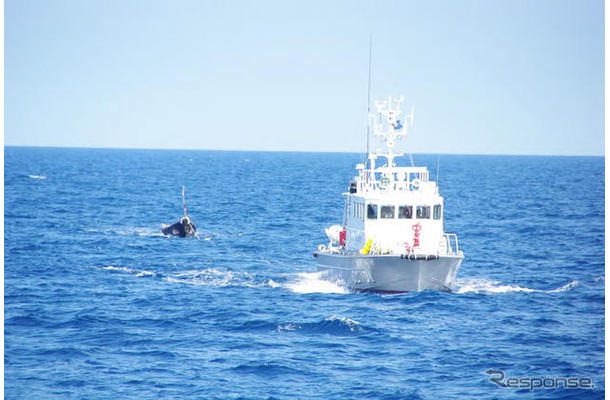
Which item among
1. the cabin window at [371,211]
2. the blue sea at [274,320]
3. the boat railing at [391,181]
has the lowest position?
the blue sea at [274,320]

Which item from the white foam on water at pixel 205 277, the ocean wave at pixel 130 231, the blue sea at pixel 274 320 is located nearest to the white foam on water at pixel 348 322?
→ the blue sea at pixel 274 320

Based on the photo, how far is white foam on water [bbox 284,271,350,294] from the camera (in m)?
40.9

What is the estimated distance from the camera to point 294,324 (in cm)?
3425

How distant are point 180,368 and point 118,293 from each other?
13.0 meters

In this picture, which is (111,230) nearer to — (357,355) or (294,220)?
(294,220)

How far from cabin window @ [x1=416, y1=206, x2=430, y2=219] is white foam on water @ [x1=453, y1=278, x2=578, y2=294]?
394 centimetres

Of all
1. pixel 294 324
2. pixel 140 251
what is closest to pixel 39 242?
pixel 140 251

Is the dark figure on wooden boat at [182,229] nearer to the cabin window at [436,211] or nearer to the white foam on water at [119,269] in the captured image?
the white foam on water at [119,269]

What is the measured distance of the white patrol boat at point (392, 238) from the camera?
38.1 metres

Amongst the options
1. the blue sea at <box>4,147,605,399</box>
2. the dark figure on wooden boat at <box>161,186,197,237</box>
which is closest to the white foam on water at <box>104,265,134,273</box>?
the blue sea at <box>4,147,605,399</box>

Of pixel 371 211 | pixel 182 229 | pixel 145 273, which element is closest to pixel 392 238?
pixel 371 211

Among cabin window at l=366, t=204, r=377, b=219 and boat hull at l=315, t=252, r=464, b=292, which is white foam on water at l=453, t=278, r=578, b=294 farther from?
cabin window at l=366, t=204, r=377, b=219

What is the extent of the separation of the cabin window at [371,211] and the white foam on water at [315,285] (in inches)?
141

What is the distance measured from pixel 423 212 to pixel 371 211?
7.69ft
